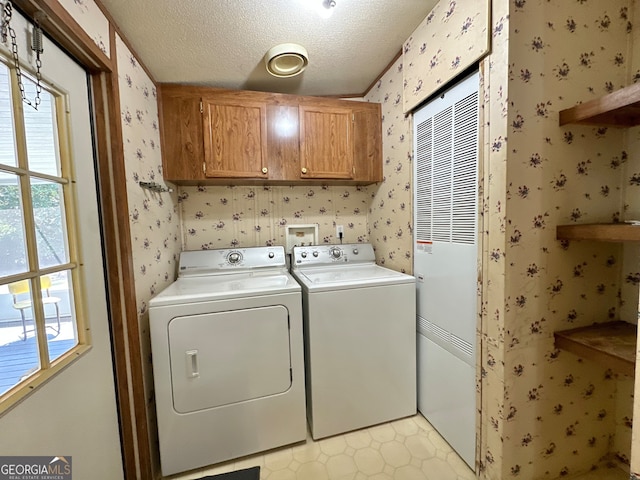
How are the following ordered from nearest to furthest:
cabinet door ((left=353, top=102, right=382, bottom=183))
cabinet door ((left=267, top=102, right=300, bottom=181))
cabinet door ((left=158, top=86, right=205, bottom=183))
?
1. cabinet door ((left=158, top=86, right=205, bottom=183))
2. cabinet door ((left=267, top=102, right=300, bottom=181))
3. cabinet door ((left=353, top=102, right=382, bottom=183))

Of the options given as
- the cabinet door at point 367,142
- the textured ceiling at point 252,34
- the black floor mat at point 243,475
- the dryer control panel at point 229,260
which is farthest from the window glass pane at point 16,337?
the cabinet door at point 367,142

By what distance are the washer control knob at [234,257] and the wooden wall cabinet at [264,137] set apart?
549 millimetres

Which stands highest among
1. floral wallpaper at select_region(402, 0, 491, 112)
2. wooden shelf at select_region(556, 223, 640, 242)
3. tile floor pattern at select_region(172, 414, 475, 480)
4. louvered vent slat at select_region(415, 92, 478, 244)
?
floral wallpaper at select_region(402, 0, 491, 112)

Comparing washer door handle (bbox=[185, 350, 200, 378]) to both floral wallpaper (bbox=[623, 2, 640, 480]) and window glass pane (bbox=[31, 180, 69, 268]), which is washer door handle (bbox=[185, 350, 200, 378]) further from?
floral wallpaper (bbox=[623, 2, 640, 480])

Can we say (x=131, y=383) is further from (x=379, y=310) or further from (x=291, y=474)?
(x=379, y=310)

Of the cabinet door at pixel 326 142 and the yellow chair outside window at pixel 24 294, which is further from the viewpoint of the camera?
the cabinet door at pixel 326 142

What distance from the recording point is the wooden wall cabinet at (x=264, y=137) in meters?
1.75

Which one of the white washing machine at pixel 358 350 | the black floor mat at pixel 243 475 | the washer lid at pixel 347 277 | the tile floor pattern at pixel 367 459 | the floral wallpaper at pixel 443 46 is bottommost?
the tile floor pattern at pixel 367 459

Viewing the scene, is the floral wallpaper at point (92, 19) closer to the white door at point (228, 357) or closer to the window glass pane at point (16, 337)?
the window glass pane at point (16, 337)

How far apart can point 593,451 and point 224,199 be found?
2.67m

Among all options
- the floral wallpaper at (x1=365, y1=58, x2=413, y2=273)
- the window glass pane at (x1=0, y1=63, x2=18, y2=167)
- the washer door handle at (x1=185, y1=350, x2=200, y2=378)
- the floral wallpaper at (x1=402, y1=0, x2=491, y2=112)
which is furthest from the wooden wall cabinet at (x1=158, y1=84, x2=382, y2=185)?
the washer door handle at (x1=185, y1=350, x2=200, y2=378)

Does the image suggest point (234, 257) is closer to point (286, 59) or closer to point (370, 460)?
point (286, 59)

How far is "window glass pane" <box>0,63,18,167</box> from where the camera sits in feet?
2.48

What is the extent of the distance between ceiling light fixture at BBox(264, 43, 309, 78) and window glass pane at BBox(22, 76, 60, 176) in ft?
3.45
